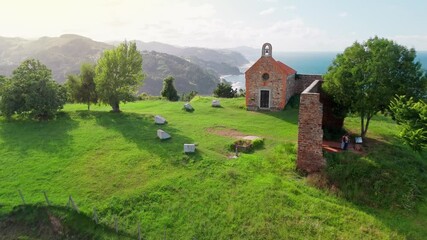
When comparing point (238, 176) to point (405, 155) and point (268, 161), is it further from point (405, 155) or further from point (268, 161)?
point (405, 155)

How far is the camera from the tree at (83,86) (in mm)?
35281

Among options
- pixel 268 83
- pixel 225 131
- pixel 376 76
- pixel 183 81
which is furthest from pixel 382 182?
pixel 183 81

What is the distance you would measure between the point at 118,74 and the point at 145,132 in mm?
9839

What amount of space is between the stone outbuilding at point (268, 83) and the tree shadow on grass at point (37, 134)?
19.0 m

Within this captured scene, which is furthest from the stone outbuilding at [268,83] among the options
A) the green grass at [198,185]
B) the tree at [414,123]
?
the tree at [414,123]

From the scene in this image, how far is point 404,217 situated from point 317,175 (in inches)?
192

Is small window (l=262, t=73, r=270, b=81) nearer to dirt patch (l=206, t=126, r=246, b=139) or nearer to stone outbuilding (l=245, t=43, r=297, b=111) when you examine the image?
stone outbuilding (l=245, t=43, r=297, b=111)

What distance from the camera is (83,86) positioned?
116ft

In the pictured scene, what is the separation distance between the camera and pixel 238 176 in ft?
62.2

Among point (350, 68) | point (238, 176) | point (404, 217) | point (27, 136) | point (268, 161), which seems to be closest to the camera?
point (404, 217)

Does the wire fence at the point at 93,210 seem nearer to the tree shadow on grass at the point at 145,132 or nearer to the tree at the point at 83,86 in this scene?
the tree shadow on grass at the point at 145,132

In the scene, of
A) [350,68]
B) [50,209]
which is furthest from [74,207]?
[350,68]

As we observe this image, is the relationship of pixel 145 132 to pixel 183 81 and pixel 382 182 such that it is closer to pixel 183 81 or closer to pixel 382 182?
pixel 382 182

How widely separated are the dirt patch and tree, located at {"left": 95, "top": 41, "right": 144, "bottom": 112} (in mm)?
11110
